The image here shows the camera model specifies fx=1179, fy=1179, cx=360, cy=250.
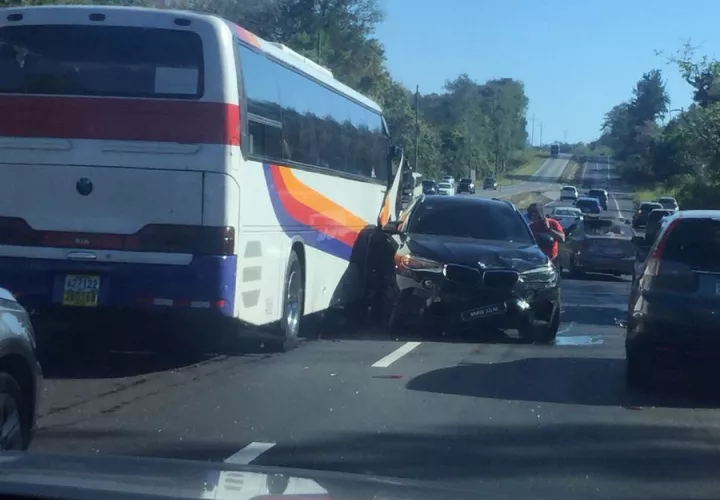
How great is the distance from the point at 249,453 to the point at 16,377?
1843 mm

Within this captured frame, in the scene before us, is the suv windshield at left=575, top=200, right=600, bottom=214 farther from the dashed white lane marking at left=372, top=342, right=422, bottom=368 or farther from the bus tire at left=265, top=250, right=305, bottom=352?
the bus tire at left=265, top=250, right=305, bottom=352

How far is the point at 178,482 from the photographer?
3852 millimetres

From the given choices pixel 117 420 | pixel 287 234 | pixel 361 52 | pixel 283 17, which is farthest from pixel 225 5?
pixel 117 420

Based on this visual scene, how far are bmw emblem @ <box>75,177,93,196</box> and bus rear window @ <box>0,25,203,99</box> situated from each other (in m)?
0.77

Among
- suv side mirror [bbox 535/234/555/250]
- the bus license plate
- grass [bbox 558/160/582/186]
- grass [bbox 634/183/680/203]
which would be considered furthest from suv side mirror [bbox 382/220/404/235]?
grass [bbox 558/160/582/186]

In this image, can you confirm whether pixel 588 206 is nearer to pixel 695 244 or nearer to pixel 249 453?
pixel 695 244

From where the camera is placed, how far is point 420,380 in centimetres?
1088

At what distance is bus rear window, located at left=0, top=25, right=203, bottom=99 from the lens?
10.5 m

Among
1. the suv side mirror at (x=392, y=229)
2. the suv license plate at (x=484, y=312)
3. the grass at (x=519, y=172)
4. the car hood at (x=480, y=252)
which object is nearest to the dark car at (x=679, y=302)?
the suv license plate at (x=484, y=312)

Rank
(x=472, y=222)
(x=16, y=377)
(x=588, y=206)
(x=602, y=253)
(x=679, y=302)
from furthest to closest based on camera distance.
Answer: (x=588, y=206) < (x=602, y=253) < (x=472, y=222) < (x=679, y=302) < (x=16, y=377)

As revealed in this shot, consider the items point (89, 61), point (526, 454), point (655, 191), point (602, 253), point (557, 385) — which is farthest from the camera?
point (655, 191)

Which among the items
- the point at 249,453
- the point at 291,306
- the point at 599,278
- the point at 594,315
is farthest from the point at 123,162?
the point at 599,278

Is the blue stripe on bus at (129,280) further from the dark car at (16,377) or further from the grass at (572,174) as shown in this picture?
the grass at (572,174)

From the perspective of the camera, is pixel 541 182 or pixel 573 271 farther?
pixel 541 182
